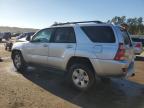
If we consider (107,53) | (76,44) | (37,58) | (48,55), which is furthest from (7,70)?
(107,53)

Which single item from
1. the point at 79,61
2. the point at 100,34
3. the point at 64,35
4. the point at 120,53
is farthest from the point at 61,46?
the point at 120,53

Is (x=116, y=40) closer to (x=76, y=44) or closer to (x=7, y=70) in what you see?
(x=76, y=44)

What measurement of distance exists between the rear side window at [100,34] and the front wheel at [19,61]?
3431mm

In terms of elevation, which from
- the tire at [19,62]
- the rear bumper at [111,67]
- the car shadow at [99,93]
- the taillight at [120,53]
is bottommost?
the car shadow at [99,93]

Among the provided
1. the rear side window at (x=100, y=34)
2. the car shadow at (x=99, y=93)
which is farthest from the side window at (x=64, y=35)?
the car shadow at (x=99, y=93)

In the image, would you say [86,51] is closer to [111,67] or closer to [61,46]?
[111,67]

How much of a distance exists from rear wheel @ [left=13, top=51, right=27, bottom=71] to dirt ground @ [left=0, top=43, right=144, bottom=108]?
63cm

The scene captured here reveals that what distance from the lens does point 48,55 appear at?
27.6ft

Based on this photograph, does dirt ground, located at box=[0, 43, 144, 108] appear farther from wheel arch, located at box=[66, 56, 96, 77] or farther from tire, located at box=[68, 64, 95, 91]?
wheel arch, located at box=[66, 56, 96, 77]

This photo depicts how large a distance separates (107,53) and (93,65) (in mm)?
550

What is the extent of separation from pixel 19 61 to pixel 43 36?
183 cm

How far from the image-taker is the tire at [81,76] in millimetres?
7141

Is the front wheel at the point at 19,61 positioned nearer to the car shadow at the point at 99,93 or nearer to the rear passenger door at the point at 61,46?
the car shadow at the point at 99,93

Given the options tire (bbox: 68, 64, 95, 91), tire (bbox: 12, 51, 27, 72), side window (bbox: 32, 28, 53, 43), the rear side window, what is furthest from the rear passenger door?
tire (bbox: 12, 51, 27, 72)
